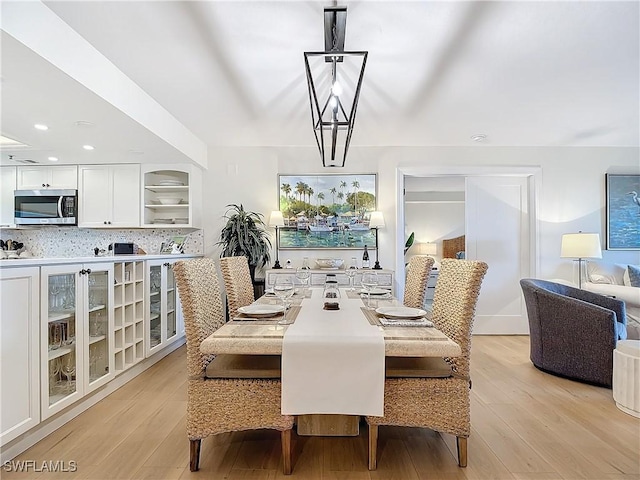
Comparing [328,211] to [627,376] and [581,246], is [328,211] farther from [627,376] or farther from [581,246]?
[627,376]

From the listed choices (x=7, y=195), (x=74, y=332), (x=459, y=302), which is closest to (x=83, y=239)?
(x=7, y=195)

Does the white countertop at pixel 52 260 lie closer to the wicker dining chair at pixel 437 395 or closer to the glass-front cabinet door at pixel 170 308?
the glass-front cabinet door at pixel 170 308

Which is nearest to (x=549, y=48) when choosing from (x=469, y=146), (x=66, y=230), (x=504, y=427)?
(x=469, y=146)

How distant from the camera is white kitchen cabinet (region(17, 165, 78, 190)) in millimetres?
4168

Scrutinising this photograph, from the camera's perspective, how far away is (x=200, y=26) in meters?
2.13

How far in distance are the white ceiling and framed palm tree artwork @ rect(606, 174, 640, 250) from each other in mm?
820

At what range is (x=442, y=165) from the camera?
4.47 metres

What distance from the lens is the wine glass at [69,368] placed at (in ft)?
7.43

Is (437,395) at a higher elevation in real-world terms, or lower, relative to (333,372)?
lower

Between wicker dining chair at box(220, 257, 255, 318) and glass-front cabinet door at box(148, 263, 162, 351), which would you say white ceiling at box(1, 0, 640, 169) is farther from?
wicker dining chair at box(220, 257, 255, 318)

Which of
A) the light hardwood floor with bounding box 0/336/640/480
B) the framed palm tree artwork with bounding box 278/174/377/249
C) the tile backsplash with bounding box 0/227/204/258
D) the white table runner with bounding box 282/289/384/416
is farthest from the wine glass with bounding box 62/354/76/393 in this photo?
the framed palm tree artwork with bounding box 278/174/377/249

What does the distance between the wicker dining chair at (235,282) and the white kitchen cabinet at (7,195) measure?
10.4 feet

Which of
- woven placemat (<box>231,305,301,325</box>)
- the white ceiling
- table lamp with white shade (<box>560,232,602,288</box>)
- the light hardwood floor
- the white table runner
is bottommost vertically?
the light hardwood floor

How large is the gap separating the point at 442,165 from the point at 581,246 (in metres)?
1.74
